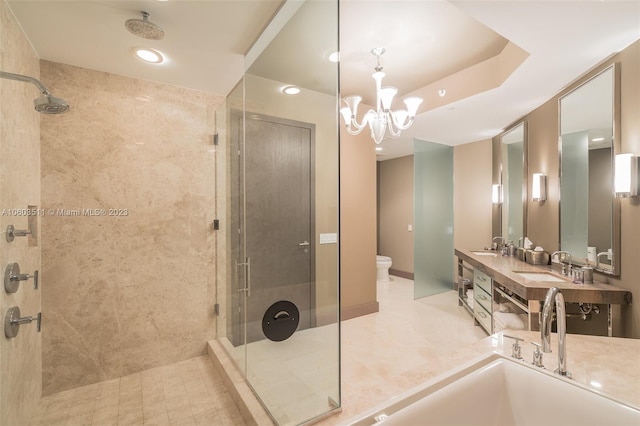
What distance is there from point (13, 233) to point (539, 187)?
4487 millimetres

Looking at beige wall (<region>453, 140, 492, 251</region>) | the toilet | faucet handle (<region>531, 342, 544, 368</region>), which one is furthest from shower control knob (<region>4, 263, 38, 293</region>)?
beige wall (<region>453, 140, 492, 251</region>)

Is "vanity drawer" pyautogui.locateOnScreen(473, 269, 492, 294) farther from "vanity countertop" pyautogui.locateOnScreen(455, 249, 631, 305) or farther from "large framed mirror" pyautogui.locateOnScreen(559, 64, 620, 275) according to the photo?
"large framed mirror" pyautogui.locateOnScreen(559, 64, 620, 275)

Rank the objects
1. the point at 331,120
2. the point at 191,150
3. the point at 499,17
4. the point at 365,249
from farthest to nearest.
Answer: the point at 365,249 → the point at 191,150 → the point at 499,17 → the point at 331,120

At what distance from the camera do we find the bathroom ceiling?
68.6 inches

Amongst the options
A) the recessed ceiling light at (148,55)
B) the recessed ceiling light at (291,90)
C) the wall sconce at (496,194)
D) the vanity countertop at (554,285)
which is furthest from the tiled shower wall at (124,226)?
the wall sconce at (496,194)

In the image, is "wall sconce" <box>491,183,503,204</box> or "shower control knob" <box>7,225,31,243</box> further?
"wall sconce" <box>491,183,503,204</box>

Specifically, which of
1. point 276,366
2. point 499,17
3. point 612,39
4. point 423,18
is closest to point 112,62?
point 423,18

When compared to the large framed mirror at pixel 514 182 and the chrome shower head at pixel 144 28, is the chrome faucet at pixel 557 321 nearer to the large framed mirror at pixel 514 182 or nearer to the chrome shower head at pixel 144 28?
the chrome shower head at pixel 144 28

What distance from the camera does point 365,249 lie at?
3822 millimetres

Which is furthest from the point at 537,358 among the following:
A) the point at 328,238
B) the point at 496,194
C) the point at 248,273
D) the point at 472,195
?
the point at 472,195

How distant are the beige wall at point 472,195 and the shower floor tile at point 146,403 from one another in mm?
4378

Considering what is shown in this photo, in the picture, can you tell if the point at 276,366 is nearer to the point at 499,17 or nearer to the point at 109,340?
the point at 109,340

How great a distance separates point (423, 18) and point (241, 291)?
2.56m

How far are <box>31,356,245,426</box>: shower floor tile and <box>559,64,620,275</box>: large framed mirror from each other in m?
3.16
